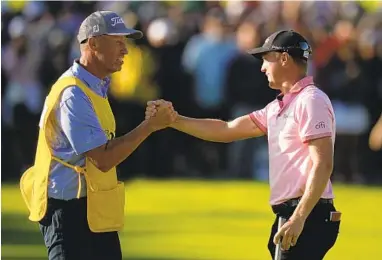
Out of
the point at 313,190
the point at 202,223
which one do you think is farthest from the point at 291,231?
the point at 202,223

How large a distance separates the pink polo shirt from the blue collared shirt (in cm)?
102

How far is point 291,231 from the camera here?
23.6 ft

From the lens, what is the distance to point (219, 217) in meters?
16.2

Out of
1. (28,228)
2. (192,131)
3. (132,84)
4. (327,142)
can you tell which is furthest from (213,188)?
(327,142)

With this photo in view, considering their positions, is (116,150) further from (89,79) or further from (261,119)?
(261,119)

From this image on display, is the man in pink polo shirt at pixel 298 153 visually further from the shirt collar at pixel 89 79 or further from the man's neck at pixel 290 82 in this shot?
the shirt collar at pixel 89 79

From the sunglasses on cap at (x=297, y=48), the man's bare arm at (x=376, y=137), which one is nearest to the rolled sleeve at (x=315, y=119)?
the sunglasses on cap at (x=297, y=48)

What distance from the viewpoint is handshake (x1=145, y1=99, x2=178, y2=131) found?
7670 millimetres

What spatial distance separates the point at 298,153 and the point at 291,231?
487mm

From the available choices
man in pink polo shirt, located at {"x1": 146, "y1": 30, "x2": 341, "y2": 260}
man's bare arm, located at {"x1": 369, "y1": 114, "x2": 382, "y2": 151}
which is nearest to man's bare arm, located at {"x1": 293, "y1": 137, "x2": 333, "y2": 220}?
man in pink polo shirt, located at {"x1": 146, "y1": 30, "x2": 341, "y2": 260}

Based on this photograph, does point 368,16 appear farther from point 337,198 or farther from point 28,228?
point 28,228

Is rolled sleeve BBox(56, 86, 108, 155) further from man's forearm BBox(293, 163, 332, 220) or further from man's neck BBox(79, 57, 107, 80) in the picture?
man's forearm BBox(293, 163, 332, 220)

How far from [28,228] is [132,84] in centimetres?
523

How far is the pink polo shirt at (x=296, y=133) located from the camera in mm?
7323
